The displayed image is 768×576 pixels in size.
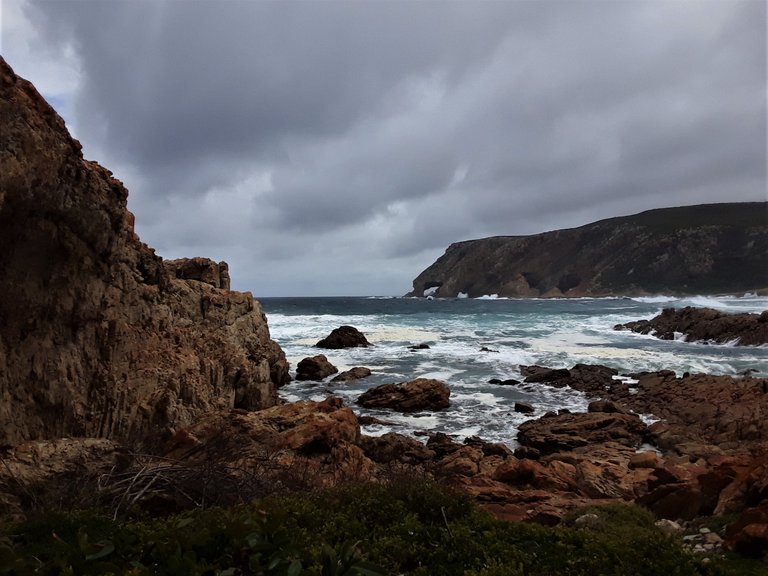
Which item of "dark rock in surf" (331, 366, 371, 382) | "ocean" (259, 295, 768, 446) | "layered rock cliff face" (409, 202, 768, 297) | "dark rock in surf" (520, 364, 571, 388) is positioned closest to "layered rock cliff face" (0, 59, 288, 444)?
"ocean" (259, 295, 768, 446)

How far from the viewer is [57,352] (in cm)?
907

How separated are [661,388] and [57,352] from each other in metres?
21.4

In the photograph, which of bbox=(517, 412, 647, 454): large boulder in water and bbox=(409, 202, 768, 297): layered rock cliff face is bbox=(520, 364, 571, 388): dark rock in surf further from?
bbox=(409, 202, 768, 297): layered rock cliff face

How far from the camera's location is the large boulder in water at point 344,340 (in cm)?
3591

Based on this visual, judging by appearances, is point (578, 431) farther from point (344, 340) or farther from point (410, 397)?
point (344, 340)

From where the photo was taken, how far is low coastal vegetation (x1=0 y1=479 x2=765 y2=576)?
3.35 m

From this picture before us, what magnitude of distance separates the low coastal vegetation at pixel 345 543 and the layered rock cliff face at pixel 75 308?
4163mm

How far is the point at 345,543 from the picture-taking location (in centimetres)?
385

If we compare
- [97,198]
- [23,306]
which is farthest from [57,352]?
[97,198]

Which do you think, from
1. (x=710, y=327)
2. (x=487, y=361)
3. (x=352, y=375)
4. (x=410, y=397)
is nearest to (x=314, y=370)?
(x=352, y=375)

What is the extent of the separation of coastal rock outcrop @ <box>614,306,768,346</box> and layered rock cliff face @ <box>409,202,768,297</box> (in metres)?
84.2

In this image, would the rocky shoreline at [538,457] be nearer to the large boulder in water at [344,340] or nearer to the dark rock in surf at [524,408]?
the dark rock in surf at [524,408]

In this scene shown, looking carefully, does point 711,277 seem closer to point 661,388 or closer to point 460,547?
point 661,388

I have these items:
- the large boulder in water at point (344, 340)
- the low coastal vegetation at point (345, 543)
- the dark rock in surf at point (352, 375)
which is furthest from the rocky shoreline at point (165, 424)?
the large boulder in water at point (344, 340)
